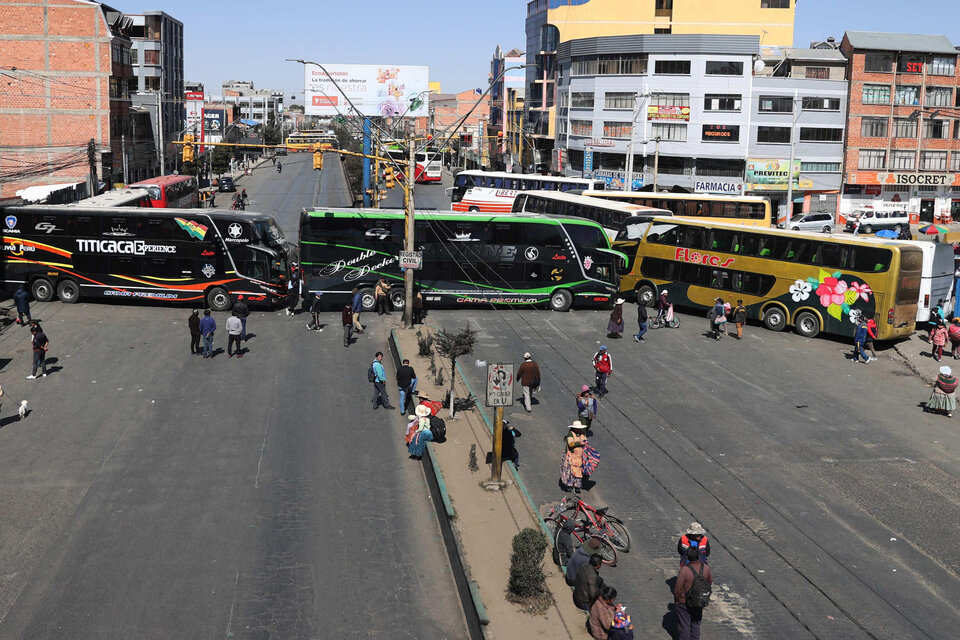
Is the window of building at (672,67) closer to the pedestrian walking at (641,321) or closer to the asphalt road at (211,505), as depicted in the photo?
the pedestrian walking at (641,321)

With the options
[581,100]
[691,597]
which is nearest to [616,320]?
[691,597]

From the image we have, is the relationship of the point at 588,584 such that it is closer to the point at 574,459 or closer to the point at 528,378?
the point at 574,459

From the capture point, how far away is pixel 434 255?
112 feet

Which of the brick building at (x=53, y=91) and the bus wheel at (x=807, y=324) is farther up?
the brick building at (x=53, y=91)

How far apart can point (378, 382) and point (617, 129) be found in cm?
6183

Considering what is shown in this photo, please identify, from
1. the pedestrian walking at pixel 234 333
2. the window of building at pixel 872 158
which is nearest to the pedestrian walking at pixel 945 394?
the pedestrian walking at pixel 234 333

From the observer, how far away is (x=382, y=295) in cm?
3331

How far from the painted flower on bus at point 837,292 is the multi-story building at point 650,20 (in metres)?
62.1

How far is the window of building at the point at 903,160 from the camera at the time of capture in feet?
250

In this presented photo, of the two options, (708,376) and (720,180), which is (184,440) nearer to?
(708,376)

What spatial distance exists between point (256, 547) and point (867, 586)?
351 inches

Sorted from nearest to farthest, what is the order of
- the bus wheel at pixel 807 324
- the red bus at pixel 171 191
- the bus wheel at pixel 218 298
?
the bus wheel at pixel 807 324 → the bus wheel at pixel 218 298 → the red bus at pixel 171 191

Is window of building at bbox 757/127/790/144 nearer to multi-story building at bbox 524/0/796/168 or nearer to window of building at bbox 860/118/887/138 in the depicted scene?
window of building at bbox 860/118/887/138

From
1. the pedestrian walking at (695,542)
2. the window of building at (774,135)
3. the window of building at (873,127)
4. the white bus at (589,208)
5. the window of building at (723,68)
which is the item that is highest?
the window of building at (723,68)
